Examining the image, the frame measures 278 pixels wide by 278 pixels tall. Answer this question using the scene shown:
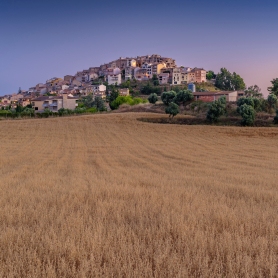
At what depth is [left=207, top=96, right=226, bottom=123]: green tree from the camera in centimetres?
5362

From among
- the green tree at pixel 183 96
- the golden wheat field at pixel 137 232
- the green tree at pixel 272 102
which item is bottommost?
the golden wheat field at pixel 137 232

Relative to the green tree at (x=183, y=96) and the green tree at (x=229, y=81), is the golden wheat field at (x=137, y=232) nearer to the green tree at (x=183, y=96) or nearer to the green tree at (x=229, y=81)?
the green tree at (x=183, y=96)

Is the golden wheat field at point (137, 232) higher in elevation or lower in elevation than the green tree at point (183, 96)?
lower

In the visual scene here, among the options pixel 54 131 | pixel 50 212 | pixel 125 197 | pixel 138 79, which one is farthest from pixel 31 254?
pixel 138 79

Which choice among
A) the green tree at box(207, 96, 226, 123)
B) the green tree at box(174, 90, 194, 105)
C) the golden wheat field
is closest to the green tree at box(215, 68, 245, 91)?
the green tree at box(174, 90, 194, 105)

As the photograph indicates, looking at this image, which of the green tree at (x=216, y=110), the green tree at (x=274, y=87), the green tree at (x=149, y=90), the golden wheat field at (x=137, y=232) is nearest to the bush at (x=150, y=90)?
the green tree at (x=149, y=90)

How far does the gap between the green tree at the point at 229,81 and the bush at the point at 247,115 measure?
109032 mm

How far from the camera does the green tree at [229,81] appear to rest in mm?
155000

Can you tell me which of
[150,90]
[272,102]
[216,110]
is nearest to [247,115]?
[216,110]

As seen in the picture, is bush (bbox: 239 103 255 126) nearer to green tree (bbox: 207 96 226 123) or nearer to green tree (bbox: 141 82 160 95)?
green tree (bbox: 207 96 226 123)

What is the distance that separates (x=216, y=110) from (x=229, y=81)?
11135 centimetres

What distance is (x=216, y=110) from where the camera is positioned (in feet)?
177

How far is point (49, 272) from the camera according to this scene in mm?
3936

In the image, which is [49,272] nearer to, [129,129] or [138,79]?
[129,129]
